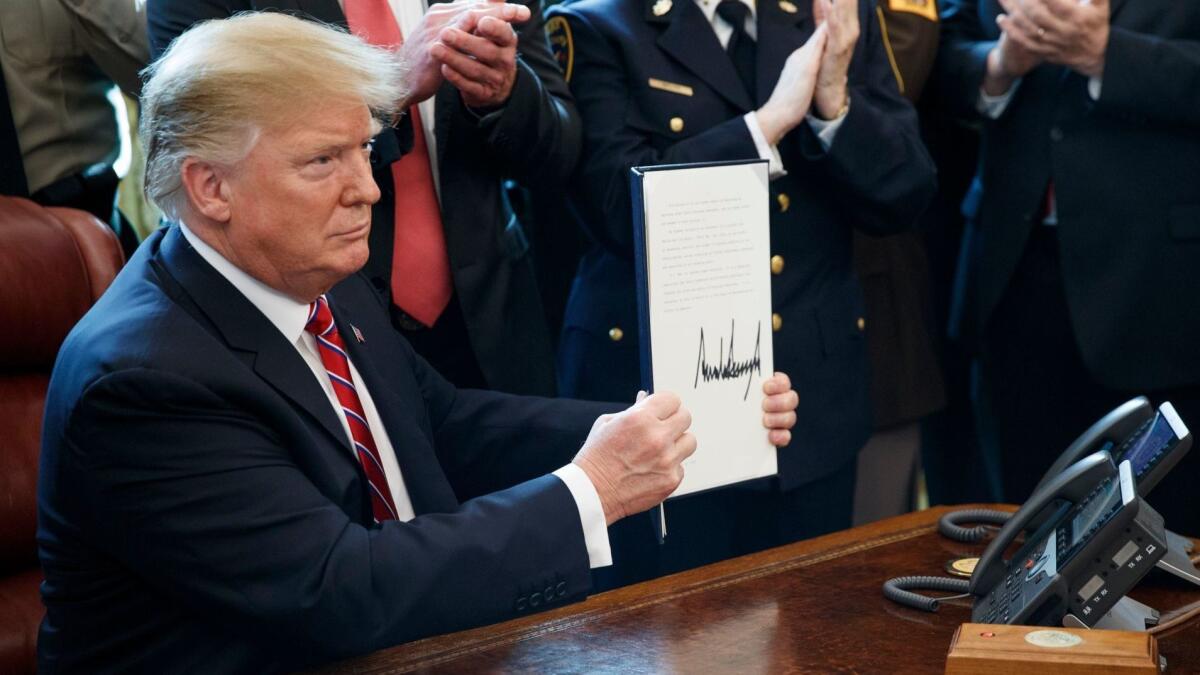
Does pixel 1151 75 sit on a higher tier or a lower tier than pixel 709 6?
lower

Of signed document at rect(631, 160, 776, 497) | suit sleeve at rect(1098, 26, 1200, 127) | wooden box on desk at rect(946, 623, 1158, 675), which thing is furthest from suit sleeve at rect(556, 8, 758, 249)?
wooden box on desk at rect(946, 623, 1158, 675)

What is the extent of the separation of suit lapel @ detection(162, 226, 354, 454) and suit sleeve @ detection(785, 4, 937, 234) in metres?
1.15

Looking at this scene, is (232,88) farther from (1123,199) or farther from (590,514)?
(1123,199)

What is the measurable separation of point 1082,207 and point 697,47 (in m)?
1.02

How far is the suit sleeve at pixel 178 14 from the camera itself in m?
2.39

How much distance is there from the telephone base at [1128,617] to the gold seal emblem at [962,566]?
216 mm

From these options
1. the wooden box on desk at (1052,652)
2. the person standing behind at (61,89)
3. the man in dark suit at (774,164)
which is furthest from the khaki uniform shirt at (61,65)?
the wooden box on desk at (1052,652)

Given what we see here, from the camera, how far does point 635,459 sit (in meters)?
1.88

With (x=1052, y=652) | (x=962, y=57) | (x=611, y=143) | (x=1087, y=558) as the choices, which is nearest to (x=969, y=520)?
(x=1087, y=558)

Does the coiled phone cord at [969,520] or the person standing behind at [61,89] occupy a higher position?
the person standing behind at [61,89]

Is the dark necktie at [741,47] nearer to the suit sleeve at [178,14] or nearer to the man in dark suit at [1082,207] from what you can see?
the man in dark suit at [1082,207]

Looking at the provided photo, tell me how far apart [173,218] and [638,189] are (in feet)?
1.96

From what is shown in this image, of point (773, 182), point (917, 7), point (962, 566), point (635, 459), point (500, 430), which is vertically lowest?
point (962, 566)

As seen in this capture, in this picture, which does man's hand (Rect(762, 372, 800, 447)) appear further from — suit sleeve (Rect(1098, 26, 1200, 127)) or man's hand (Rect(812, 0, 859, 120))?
suit sleeve (Rect(1098, 26, 1200, 127))
